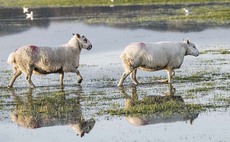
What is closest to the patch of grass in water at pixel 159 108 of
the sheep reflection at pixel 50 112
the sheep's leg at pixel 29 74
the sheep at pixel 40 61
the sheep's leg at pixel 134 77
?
the sheep reflection at pixel 50 112

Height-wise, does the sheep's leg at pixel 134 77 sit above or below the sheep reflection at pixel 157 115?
below

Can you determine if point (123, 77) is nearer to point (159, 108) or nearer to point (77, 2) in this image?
point (159, 108)

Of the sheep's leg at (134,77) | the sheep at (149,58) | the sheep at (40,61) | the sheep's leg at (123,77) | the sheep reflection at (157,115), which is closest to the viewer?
the sheep reflection at (157,115)

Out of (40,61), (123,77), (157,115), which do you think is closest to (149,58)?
(123,77)

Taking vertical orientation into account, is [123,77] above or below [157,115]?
below

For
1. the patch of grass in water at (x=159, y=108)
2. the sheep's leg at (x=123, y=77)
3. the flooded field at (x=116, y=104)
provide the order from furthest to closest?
the sheep's leg at (x=123, y=77)
the patch of grass in water at (x=159, y=108)
the flooded field at (x=116, y=104)

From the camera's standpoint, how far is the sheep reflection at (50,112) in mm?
18641

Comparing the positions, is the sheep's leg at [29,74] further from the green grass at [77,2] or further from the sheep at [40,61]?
the green grass at [77,2]

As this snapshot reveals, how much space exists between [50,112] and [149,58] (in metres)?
5.80

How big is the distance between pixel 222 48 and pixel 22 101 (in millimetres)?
15475

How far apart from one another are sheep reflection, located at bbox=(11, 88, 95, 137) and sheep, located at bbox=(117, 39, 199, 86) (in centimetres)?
216

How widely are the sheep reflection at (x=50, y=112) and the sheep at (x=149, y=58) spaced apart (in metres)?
2.16

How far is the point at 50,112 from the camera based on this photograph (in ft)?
66.0

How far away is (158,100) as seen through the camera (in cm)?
2117
